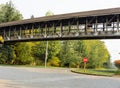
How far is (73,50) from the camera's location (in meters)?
80.3

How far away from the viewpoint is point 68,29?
175 feet

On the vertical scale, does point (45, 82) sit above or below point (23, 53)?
below

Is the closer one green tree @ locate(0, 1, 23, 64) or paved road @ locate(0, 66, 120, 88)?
paved road @ locate(0, 66, 120, 88)

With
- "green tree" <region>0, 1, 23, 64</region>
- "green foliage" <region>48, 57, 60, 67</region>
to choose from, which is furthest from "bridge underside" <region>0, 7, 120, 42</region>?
"green foliage" <region>48, 57, 60, 67</region>

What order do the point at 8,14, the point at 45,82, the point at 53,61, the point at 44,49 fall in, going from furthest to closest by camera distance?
the point at 53,61 < the point at 44,49 < the point at 8,14 < the point at 45,82

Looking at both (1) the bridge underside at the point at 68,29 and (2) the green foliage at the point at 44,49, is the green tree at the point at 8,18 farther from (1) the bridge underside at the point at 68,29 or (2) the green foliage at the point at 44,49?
(2) the green foliage at the point at 44,49

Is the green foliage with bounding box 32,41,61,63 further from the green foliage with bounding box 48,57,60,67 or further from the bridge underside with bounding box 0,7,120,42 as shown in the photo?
the bridge underside with bounding box 0,7,120,42

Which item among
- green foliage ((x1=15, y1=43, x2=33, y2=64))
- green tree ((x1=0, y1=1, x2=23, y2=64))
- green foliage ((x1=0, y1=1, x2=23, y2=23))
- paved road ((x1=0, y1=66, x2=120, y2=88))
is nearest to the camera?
paved road ((x1=0, y1=66, x2=120, y2=88))

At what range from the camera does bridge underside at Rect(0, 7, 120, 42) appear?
4428 cm

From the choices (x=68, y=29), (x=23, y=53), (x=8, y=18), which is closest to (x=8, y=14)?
(x=8, y=18)

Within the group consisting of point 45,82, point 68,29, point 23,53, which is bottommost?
point 45,82

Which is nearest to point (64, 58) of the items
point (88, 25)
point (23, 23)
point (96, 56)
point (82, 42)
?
point (82, 42)

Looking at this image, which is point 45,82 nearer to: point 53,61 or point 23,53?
point 23,53

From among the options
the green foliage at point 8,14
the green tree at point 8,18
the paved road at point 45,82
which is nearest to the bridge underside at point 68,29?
the green tree at point 8,18
